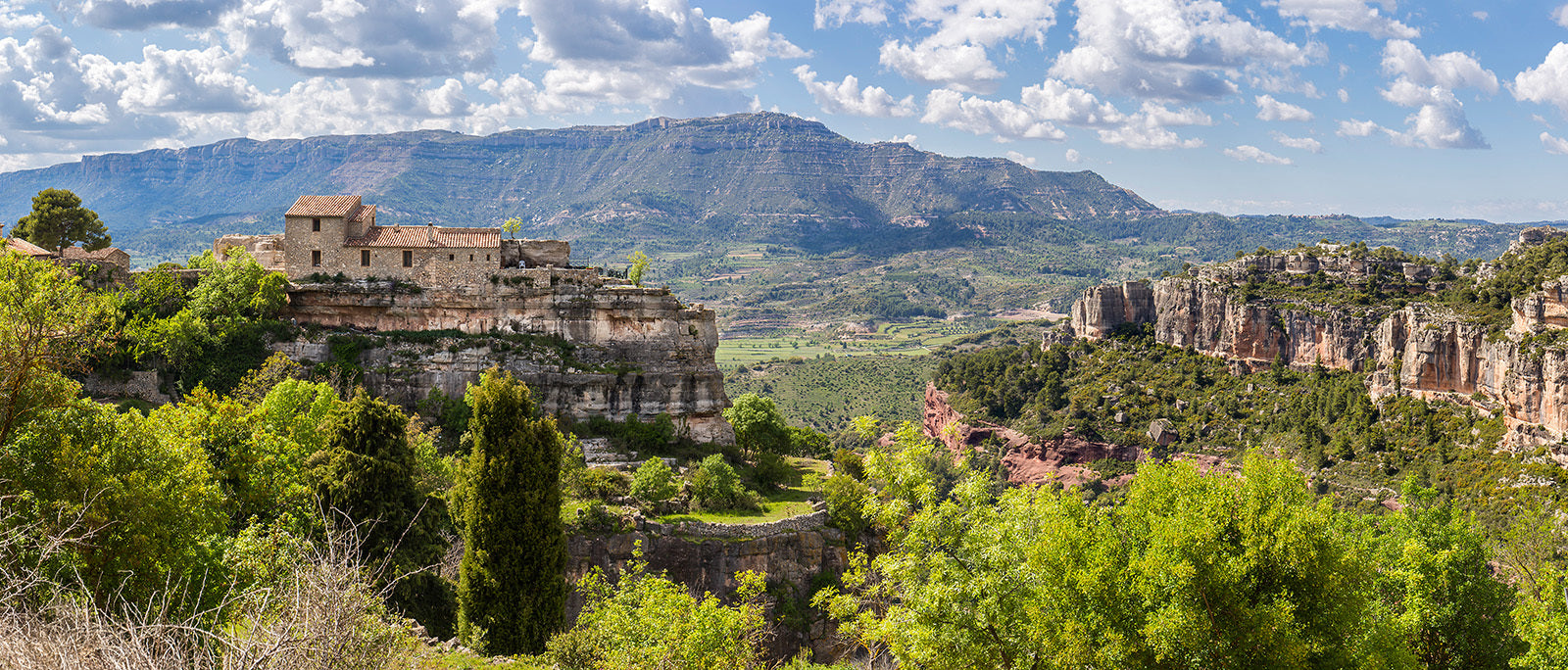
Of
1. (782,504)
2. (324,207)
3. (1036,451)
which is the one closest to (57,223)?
(324,207)

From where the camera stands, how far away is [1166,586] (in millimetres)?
→ 18062

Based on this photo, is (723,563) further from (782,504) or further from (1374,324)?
(1374,324)

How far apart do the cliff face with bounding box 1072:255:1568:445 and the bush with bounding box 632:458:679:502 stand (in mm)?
56825

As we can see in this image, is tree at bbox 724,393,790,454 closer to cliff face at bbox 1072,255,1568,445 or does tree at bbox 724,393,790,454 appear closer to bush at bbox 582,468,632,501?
bush at bbox 582,468,632,501

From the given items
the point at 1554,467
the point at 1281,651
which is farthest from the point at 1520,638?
the point at 1554,467

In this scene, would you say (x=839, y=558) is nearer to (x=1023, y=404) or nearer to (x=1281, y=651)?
(x=1281, y=651)

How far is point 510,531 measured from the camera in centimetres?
2870

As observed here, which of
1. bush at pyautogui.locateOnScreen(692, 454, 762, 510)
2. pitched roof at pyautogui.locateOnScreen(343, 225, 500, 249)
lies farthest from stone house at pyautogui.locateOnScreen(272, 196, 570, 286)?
bush at pyautogui.locateOnScreen(692, 454, 762, 510)

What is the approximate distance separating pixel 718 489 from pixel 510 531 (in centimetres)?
1325

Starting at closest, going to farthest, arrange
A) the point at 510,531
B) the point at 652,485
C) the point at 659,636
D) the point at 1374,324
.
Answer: the point at 659,636
the point at 510,531
the point at 652,485
the point at 1374,324

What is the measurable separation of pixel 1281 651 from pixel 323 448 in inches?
1063

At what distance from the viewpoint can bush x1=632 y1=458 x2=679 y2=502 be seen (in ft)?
128

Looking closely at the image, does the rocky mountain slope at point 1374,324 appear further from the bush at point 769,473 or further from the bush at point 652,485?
the bush at point 652,485

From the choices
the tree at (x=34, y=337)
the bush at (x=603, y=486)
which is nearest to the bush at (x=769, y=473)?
the bush at (x=603, y=486)
